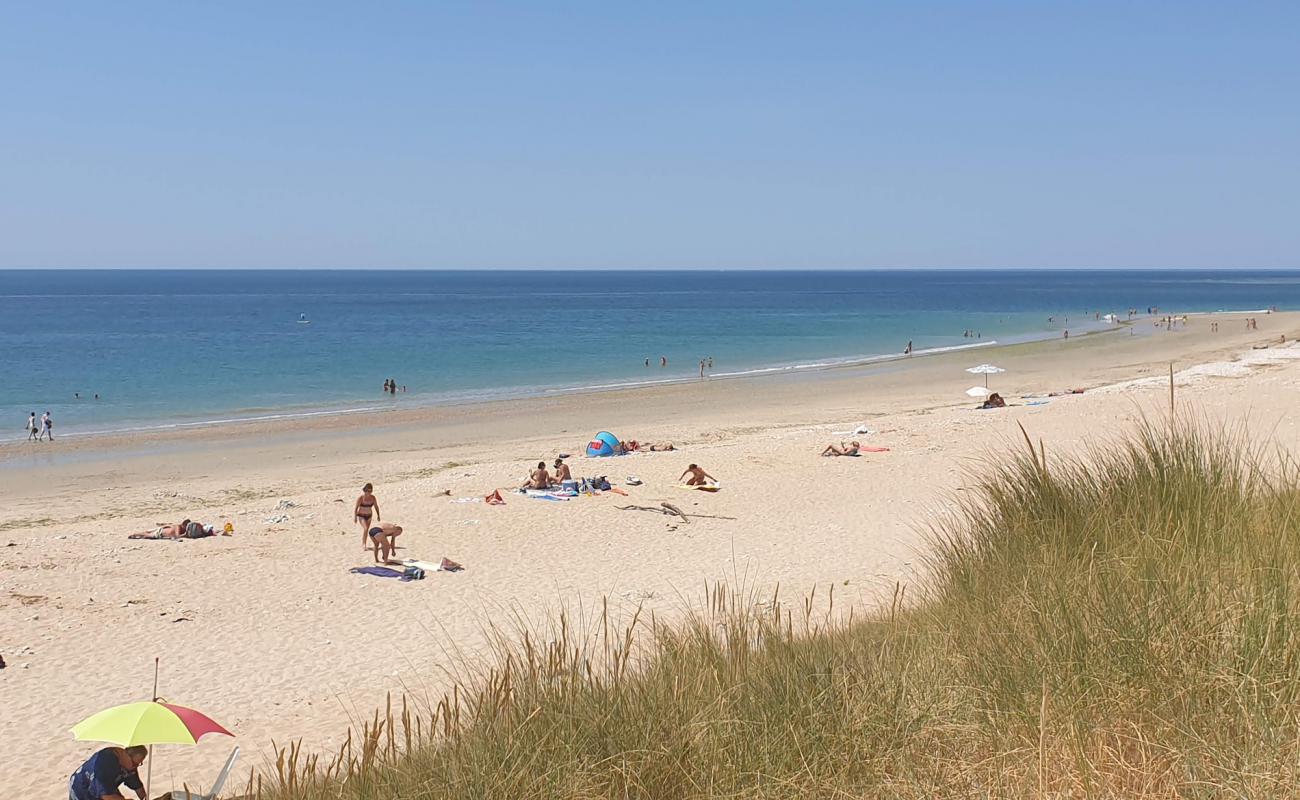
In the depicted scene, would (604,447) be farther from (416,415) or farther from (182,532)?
(416,415)

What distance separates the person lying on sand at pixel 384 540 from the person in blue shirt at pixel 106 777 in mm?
7625

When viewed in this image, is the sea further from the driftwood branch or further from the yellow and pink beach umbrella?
the yellow and pink beach umbrella

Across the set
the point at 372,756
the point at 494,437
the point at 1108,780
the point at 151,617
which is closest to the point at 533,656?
the point at 372,756

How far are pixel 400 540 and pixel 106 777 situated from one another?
9124mm

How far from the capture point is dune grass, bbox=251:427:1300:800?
3641 mm

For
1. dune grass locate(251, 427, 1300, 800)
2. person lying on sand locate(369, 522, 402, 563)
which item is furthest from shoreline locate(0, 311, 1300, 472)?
dune grass locate(251, 427, 1300, 800)

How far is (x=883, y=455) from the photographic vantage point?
20812 millimetres

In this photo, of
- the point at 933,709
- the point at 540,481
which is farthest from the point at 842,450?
the point at 933,709

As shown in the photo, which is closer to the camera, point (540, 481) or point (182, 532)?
point (182, 532)

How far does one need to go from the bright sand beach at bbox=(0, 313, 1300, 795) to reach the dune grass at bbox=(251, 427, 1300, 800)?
1141 mm

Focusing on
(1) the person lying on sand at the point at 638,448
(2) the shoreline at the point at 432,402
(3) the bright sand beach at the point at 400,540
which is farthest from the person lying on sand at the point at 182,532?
(2) the shoreline at the point at 432,402

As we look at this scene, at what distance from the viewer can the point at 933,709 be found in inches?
159

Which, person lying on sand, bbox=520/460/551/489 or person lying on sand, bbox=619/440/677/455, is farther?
person lying on sand, bbox=619/440/677/455

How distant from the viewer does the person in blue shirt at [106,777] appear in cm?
596
